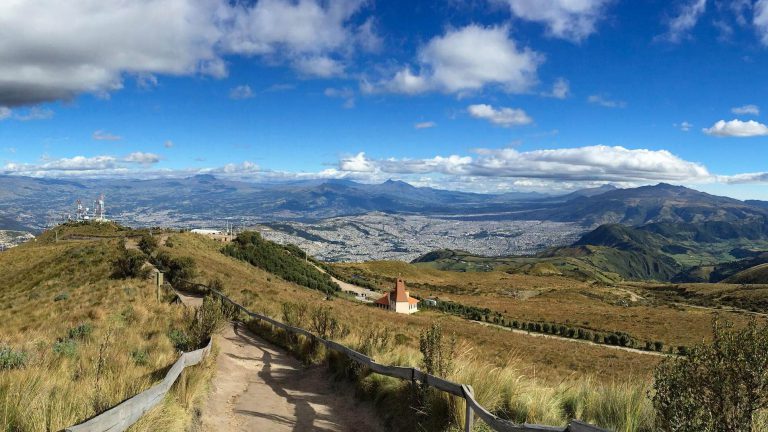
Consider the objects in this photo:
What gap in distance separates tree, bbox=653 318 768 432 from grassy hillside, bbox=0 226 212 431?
6674 millimetres

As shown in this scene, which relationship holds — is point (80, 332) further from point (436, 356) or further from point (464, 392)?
point (464, 392)

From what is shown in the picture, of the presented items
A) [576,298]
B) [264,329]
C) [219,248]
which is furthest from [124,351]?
[576,298]

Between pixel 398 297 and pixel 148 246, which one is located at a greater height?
pixel 148 246

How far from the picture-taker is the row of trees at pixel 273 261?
2606 inches

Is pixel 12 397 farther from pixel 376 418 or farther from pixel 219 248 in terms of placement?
pixel 219 248

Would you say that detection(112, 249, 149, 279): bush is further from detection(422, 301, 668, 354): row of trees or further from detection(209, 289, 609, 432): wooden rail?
detection(422, 301, 668, 354): row of trees

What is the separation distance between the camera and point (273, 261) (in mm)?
69875

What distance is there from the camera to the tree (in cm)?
478

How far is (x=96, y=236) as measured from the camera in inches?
2852

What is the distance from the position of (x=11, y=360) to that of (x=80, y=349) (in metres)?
2.17

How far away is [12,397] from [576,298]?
11261 cm

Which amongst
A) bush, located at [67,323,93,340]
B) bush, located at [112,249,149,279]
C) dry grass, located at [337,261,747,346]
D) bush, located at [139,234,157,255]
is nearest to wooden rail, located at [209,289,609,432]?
bush, located at [67,323,93,340]

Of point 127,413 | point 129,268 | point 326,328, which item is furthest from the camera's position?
point 129,268

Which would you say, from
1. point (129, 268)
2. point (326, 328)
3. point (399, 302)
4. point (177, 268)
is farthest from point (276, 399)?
point (399, 302)
